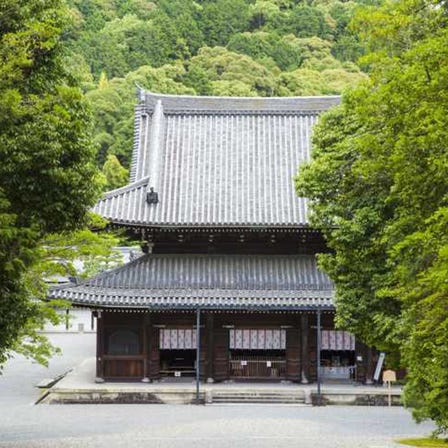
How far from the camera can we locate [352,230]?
20656mm

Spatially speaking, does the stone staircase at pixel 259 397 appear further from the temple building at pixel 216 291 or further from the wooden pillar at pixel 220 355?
the wooden pillar at pixel 220 355

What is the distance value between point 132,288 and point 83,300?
1.98 m

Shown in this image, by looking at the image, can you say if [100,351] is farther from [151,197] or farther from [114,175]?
[114,175]

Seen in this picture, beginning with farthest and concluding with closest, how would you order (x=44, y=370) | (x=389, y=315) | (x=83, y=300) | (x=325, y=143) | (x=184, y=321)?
(x=44, y=370)
(x=184, y=321)
(x=83, y=300)
(x=325, y=143)
(x=389, y=315)

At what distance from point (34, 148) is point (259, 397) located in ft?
59.5

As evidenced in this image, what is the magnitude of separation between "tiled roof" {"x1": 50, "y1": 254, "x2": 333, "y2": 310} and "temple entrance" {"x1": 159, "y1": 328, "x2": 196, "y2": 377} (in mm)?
1956

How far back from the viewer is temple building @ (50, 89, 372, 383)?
3175 centimetres

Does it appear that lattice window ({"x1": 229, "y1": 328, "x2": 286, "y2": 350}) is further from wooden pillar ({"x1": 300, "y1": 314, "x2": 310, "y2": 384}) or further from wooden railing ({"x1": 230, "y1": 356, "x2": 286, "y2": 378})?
wooden pillar ({"x1": 300, "y1": 314, "x2": 310, "y2": 384})

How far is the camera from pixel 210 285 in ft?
107

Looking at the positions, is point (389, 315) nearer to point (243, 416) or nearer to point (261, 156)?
point (243, 416)

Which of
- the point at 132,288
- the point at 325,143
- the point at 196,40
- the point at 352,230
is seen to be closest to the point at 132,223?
the point at 132,288

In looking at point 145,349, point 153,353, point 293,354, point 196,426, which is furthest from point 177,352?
point 196,426

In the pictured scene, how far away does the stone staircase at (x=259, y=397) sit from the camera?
30.4 m

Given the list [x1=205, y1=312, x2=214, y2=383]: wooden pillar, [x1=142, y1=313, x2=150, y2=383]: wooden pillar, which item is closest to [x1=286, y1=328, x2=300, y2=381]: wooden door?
[x1=205, y1=312, x2=214, y2=383]: wooden pillar
